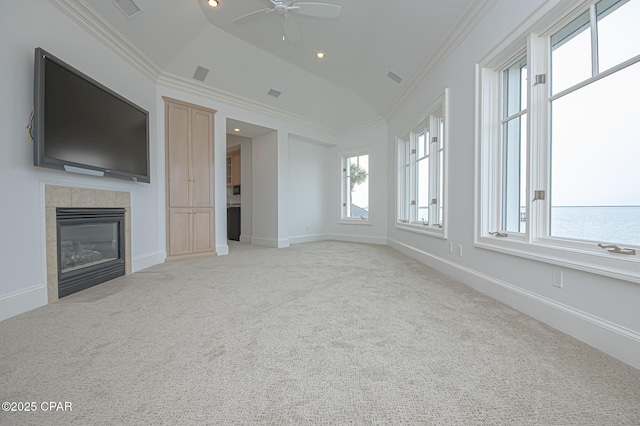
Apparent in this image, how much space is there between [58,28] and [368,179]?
563 cm

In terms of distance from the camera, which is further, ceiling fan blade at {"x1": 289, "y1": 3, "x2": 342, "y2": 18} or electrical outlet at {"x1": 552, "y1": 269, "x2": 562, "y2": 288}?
ceiling fan blade at {"x1": 289, "y1": 3, "x2": 342, "y2": 18}

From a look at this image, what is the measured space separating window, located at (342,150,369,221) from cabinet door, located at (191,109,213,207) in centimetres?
357

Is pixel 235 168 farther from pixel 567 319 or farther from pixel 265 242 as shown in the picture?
pixel 567 319

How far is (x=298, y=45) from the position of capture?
174 inches

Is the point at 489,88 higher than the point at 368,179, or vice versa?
the point at 489,88

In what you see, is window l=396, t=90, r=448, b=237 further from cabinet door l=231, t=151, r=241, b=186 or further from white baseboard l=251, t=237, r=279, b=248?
cabinet door l=231, t=151, r=241, b=186

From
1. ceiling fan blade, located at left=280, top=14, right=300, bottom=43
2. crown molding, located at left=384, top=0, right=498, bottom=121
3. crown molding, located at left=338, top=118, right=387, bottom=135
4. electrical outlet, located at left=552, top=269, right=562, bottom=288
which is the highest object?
ceiling fan blade, located at left=280, top=14, right=300, bottom=43

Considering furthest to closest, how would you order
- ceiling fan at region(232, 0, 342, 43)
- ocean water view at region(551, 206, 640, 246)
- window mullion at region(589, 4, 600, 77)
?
ceiling fan at region(232, 0, 342, 43) → window mullion at region(589, 4, 600, 77) → ocean water view at region(551, 206, 640, 246)

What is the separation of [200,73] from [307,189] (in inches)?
136

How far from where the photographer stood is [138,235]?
12.1ft

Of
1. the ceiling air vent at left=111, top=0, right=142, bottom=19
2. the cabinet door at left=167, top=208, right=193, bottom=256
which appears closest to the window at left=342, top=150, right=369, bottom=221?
the cabinet door at left=167, top=208, right=193, bottom=256

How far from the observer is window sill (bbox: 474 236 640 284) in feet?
4.61

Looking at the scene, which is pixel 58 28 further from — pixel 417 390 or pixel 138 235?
pixel 417 390

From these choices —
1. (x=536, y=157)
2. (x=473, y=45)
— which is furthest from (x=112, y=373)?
(x=473, y=45)
